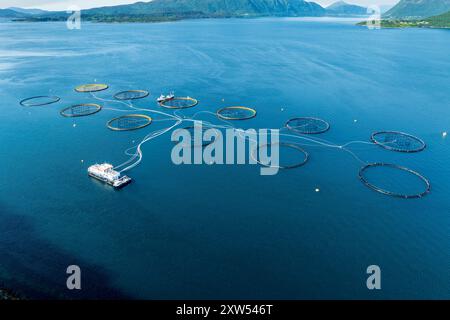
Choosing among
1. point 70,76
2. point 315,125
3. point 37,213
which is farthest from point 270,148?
point 70,76

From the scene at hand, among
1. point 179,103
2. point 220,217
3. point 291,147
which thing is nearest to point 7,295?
point 220,217

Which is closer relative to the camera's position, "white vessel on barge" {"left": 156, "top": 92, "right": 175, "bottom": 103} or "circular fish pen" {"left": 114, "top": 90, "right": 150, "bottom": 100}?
"white vessel on barge" {"left": 156, "top": 92, "right": 175, "bottom": 103}

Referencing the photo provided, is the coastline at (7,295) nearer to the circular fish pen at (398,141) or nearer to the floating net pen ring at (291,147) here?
the floating net pen ring at (291,147)

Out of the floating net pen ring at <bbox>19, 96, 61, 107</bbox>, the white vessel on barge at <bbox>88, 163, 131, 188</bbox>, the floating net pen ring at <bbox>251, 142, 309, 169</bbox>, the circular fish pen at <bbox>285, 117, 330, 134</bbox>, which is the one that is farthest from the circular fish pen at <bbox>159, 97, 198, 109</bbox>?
the white vessel on barge at <bbox>88, 163, 131, 188</bbox>

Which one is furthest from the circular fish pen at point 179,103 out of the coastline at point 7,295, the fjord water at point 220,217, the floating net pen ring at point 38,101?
the coastline at point 7,295

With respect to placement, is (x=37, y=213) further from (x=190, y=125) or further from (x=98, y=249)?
(x=190, y=125)

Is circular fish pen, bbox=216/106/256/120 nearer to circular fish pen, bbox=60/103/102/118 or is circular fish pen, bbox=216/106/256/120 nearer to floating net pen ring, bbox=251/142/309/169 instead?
floating net pen ring, bbox=251/142/309/169
